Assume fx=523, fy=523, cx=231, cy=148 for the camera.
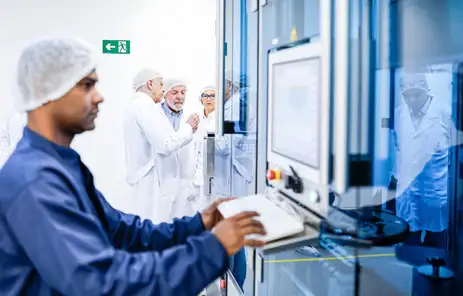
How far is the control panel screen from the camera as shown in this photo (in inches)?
44.6

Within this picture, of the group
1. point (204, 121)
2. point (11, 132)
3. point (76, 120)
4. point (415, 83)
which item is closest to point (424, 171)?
point (415, 83)

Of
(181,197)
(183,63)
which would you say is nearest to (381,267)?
(181,197)

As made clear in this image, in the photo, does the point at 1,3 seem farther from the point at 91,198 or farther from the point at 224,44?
the point at 91,198

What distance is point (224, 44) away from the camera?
2111mm

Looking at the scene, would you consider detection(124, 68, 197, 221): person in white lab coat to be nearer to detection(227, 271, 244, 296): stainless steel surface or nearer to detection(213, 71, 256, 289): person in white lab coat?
detection(213, 71, 256, 289): person in white lab coat

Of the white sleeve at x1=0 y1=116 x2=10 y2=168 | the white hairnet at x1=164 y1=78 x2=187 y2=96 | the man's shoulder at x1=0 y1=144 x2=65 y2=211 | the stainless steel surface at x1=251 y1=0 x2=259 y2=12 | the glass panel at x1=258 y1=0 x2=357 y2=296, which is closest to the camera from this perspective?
the man's shoulder at x1=0 y1=144 x2=65 y2=211

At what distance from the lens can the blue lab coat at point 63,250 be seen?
107 cm

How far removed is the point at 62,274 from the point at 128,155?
112 inches

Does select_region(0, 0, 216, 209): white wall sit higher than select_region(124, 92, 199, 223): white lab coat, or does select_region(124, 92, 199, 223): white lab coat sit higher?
select_region(0, 0, 216, 209): white wall

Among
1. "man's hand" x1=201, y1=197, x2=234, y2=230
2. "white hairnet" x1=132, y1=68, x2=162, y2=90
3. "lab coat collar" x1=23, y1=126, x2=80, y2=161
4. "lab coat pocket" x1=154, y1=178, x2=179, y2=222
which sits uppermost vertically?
"white hairnet" x1=132, y1=68, x2=162, y2=90

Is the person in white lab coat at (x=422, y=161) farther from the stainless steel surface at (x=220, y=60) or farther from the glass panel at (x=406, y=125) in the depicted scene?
the stainless steel surface at (x=220, y=60)

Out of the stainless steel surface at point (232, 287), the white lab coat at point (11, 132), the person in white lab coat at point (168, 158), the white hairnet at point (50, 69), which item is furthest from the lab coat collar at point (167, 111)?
the white hairnet at point (50, 69)

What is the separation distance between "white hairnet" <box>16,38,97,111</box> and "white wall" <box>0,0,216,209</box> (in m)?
3.00

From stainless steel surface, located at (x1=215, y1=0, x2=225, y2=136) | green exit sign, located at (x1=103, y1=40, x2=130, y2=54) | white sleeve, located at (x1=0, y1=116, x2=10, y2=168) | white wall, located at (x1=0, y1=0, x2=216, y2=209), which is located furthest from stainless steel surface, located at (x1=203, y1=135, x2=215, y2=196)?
white sleeve, located at (x1=0, y1=116, x2=10, y2=168)
